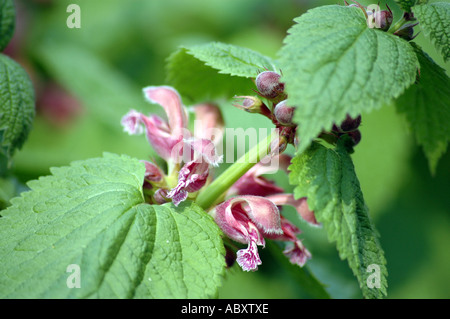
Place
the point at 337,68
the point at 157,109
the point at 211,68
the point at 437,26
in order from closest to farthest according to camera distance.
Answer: the point at 337,68, the point at 437,26, the point at 211,68, the point at 157,109

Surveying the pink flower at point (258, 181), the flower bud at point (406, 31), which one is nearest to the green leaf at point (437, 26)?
the flower bud at point (406, 31)

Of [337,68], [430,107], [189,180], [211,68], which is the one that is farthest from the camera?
[211,68]

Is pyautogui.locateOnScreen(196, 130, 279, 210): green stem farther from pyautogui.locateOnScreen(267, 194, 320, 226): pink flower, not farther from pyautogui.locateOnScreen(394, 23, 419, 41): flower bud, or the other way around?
pyautogui.locateOnScreen(394, 23, 419, 41): flower bud

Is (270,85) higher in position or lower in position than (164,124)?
higher

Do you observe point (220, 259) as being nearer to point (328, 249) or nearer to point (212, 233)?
point (212, 233)

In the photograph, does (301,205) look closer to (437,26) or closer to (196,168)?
(196,168)

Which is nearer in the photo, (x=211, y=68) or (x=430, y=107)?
(x=430, y=107)

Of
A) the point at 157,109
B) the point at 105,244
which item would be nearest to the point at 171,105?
the point at 105,244

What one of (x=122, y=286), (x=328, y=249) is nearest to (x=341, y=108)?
(x=122, y=286)
